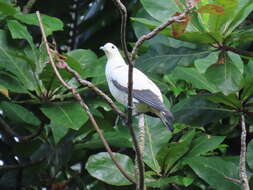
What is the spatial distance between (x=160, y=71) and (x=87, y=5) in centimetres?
194

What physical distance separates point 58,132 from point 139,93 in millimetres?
598

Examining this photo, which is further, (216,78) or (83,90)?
(83,90)

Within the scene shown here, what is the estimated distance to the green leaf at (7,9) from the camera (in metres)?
4.30

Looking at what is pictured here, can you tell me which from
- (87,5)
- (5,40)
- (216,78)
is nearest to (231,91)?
(216,78)

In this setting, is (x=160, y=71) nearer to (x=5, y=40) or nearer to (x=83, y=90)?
(x=83, y=90)

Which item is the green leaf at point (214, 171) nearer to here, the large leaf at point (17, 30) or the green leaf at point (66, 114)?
the green leaf at point (66, 114)

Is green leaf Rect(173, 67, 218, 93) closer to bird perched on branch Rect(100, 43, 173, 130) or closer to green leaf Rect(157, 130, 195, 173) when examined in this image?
bird perched on branch Rect(100, 43, 173, 130)

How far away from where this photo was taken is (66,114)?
4.08m

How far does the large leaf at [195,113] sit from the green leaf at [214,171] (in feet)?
1.09

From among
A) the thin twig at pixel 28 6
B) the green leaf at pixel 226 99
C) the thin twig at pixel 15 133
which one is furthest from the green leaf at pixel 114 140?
the thin twig at pixel 28 6

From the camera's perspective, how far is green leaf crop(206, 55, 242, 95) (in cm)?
383

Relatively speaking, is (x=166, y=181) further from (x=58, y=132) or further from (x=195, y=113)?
(x=58, y=132)

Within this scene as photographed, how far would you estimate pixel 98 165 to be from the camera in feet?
13.2

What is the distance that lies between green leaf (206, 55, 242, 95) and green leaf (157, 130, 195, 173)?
433mm
